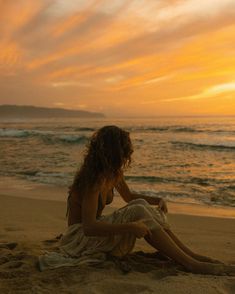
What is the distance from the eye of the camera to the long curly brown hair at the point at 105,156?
317 centimetres

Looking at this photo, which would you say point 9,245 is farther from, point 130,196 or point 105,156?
point 105,156

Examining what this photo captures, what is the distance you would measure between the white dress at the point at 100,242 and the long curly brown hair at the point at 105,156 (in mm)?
363

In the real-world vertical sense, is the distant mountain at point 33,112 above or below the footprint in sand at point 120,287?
above

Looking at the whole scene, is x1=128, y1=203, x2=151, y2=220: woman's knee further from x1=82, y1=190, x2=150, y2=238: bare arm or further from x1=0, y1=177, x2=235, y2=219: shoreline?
x1=0, y1=177, x2=235, y2=219: shoreline

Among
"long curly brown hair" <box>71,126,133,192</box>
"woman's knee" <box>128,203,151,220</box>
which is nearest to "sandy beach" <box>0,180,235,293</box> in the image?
"woman's knee" <box>128,203,151,220</box>

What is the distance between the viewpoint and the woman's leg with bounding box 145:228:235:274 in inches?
130

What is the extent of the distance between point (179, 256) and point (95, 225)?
0.79m

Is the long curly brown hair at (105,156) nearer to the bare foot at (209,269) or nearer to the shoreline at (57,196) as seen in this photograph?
the bare foot at (209,269)

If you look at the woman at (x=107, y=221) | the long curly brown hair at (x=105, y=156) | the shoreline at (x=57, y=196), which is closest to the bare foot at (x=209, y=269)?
the woman at (x=107, y=221)

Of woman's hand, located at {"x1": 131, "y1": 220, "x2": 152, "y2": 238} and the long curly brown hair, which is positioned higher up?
the long curly brown hair

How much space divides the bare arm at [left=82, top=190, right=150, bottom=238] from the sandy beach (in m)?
0.36

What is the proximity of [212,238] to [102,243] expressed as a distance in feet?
6.65

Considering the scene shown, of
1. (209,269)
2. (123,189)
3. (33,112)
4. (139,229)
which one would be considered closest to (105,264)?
(139,229)

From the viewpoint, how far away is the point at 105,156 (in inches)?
125
